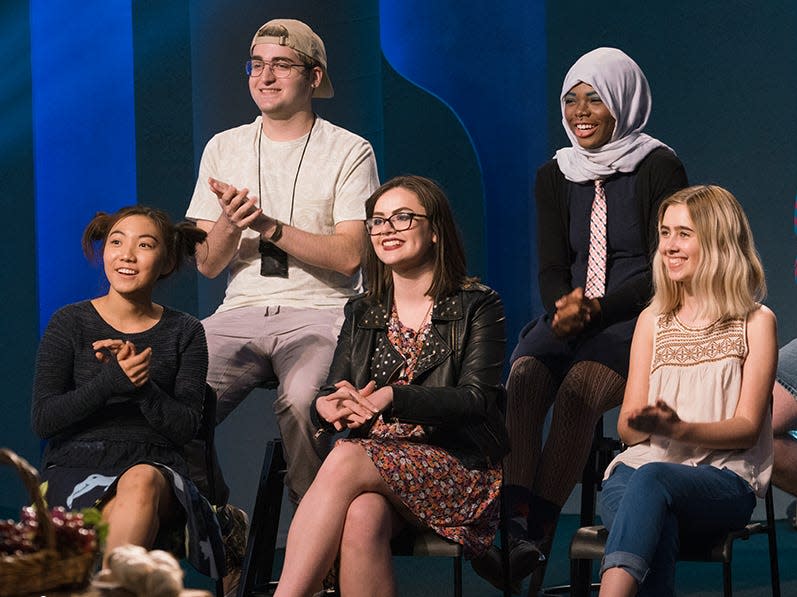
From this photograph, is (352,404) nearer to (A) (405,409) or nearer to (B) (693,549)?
(A) (405,409)

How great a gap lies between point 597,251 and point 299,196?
1.01m

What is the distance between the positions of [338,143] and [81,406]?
1.44 meters

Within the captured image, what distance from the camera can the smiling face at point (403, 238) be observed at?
346cm

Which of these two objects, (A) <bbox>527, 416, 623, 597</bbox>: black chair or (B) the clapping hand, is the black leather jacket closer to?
(B) the clapping hand

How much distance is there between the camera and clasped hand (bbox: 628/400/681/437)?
3.13 metres

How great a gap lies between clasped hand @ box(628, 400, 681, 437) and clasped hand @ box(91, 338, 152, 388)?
49.0 inches

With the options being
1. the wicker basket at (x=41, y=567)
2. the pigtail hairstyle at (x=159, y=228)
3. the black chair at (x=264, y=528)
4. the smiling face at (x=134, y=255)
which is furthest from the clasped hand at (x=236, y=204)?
the wicker basket at (x=41, y=567)

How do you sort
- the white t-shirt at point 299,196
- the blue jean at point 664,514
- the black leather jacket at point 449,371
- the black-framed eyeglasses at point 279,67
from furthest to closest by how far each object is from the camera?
the black-framed eyeglasses at point 279,67 → the white t-shirt at point 299,196 → the black leather jacket at point 449,371 → the blue jean at point 664,514

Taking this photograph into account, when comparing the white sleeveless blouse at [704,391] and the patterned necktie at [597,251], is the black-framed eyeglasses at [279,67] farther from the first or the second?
the white sleeveless blouse at [704,391]

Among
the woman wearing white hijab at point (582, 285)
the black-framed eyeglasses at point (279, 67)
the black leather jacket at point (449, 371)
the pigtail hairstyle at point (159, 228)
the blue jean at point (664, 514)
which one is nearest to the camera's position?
the blue jean at point (664, 514)

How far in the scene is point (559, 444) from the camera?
376 centimetres

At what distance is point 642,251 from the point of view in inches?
157

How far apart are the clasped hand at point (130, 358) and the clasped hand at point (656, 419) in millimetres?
1244

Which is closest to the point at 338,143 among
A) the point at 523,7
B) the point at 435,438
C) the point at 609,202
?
the point at 609,202
